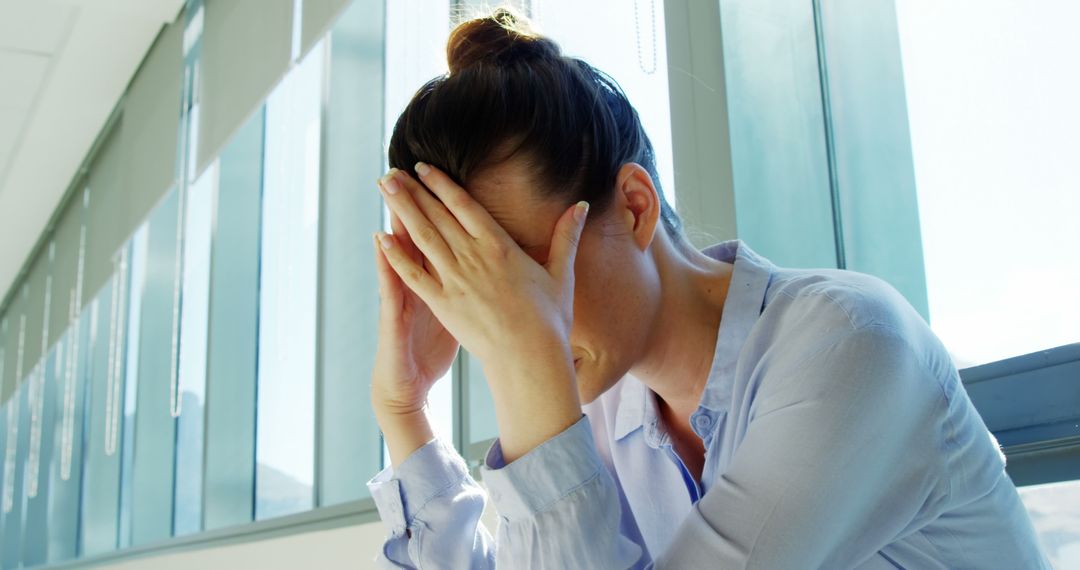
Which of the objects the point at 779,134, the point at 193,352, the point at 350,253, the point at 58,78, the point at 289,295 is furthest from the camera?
the point at 58,78

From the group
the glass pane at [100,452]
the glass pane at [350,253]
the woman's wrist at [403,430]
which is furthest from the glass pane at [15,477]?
the woman's wrist at [403,430]

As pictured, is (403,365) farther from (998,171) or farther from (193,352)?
(193,352)

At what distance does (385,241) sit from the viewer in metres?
1.20

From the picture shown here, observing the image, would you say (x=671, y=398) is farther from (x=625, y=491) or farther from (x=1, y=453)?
(x=1, y=453)

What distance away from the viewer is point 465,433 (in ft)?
8.18

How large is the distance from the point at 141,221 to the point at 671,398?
4.34 meters

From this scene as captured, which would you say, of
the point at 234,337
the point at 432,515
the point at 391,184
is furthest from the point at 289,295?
the point at 391,184

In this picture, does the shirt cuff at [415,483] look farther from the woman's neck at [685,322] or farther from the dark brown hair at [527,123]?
the dark brown hair at [527,123]

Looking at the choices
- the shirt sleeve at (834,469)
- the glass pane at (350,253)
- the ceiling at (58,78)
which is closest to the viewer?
the shirt sleeve at (834,469)

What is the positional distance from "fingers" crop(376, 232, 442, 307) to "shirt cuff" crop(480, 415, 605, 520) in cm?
23

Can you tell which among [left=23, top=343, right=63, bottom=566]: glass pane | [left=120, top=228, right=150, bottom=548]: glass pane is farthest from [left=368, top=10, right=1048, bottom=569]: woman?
[left=23, top=343, right=63, bottom=566]: glass pane

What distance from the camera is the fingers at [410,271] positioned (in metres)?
1.14

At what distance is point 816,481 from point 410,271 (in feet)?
1.66

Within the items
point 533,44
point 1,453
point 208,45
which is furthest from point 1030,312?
point 1,453
